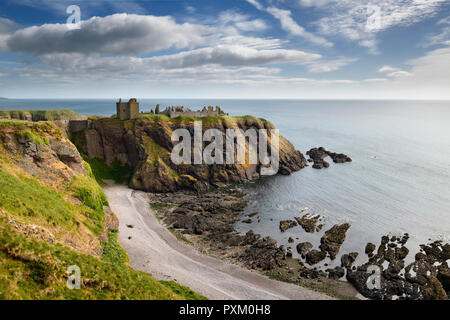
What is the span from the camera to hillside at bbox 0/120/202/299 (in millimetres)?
16562

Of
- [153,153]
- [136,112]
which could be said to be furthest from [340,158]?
[136,112]

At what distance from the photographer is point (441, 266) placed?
124ft

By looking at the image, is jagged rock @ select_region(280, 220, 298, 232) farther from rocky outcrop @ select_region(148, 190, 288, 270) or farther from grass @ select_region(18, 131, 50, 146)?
grass @ select_region(18, 131, 50, 146)

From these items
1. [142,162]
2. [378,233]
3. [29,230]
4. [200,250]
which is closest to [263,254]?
[200,250]

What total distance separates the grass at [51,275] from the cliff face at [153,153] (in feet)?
155

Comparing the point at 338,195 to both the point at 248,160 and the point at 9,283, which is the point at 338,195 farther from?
the point at 9,283

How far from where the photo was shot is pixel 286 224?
2003 inches

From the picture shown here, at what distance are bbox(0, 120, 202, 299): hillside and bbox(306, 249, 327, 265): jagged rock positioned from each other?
2131cm

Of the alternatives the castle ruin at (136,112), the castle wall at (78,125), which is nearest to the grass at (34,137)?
the castle ruin at (136,112)

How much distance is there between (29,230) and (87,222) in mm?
11956

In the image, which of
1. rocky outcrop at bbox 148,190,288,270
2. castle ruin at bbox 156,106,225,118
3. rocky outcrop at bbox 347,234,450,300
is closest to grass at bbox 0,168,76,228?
rocky outcrop at bbox 148,190,288,270

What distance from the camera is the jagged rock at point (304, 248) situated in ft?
137

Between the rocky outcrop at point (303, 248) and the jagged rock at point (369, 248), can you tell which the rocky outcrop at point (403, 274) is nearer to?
the jagged rock at point (369, 248)
